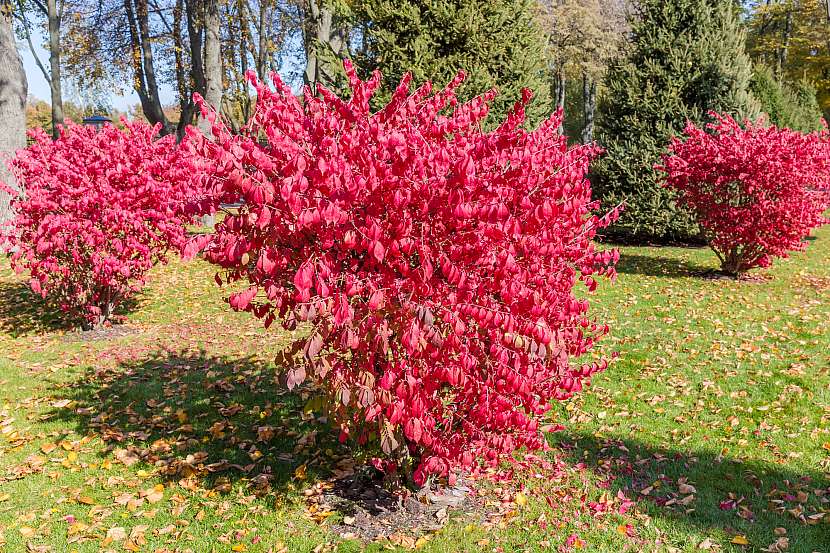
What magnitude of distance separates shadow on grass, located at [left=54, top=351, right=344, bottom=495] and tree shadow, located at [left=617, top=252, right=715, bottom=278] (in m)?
8.00

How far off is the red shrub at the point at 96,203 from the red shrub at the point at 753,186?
845cm

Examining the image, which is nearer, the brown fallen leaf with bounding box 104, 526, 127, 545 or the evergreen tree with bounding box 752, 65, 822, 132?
the brown fallen leaf with bounding box 104, 526, 127, 545

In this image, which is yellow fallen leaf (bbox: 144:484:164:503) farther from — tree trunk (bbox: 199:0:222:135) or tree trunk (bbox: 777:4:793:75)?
tree trunk (bbox: 777:4:793:75)

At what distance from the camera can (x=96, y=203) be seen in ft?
23.0

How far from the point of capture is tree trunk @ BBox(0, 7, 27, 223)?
11.4 m

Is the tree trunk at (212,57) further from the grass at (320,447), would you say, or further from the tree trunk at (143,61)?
the grass at (320,447)

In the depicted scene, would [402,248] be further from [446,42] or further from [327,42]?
[327,42]

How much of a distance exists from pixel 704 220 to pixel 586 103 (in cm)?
2153

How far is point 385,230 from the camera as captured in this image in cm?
308

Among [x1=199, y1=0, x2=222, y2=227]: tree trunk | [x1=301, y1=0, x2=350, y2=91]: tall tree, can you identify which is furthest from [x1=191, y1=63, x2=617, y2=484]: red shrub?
[x1=199, y1=0, x2=222, y2=227]: tree trunk

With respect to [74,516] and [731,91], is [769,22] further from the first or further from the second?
[74,516]

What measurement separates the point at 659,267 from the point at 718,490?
8.45 m

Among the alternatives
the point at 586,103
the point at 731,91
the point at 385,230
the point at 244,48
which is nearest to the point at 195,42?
the point at 244,48

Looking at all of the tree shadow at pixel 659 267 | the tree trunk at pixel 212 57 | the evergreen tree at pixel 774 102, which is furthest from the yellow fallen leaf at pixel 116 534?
the evergreen tree at pixel 774 102
